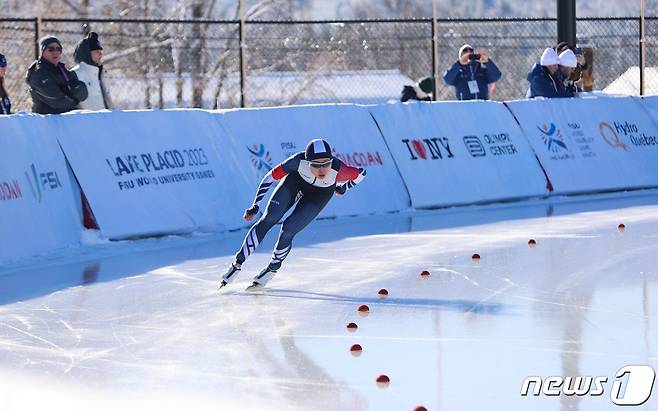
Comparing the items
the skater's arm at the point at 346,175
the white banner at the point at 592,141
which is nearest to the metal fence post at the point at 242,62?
the white banner at the point at 592,141

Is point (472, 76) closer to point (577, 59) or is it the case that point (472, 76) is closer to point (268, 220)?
point (577, 59)

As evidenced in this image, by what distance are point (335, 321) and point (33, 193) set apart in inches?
161

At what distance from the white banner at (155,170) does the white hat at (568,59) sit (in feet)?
18.0

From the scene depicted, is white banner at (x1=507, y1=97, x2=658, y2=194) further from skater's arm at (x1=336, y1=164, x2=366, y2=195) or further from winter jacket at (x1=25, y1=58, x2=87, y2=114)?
skater's arm at (x1=336, y1=164, x2=366, y2=195)

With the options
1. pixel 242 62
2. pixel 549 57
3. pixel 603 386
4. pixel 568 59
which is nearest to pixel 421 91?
pixel 549 57

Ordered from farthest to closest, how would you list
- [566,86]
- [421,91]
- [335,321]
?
[566,86], [421,91], [335,321]

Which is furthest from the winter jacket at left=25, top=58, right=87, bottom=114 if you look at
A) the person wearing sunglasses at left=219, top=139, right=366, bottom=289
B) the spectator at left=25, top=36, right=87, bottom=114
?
the person wearing sunglasses at left=219, top=139, right=366, bottom=289

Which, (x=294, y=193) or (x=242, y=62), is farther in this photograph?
(x=242, y=62)

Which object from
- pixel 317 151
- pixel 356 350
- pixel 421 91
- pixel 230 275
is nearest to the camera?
pixel 356 350

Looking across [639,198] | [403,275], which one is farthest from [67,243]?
[639,198]

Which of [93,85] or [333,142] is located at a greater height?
[93,85]

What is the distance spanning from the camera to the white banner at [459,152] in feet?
48.7

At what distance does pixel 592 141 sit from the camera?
55.0 feet

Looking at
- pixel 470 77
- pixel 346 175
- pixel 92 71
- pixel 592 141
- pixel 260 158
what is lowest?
pixel 592 141
